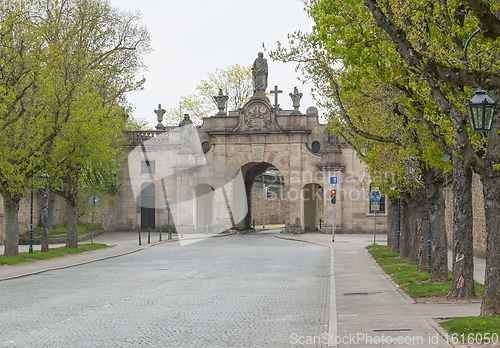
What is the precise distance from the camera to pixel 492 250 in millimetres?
10234

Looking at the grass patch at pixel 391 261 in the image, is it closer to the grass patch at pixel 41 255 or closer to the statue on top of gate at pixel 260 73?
the grass patch at pixel 41 255

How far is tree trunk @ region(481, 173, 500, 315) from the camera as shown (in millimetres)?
10125

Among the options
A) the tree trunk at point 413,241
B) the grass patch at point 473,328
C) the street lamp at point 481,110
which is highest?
the street lamp at point 481,110

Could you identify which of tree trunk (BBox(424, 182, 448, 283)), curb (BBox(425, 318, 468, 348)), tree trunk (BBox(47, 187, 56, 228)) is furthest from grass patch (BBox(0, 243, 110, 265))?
curb (BBox(425, 318, 468, 348))

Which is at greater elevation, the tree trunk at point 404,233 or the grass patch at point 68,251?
the tree trunk at point 404,233

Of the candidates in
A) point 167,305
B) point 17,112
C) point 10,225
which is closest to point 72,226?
point 10,225

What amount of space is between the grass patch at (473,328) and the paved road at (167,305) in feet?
6.44

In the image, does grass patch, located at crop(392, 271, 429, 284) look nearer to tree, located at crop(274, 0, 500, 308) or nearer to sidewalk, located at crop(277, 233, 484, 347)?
sidewalk, located at crop(277, 233, 484, 347)

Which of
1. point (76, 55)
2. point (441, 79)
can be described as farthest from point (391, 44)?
point (76, 55)

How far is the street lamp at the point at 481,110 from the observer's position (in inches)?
370

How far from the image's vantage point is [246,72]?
202ft

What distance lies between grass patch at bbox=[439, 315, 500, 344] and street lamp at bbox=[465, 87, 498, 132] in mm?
2984

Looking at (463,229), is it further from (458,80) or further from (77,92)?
(77,92)

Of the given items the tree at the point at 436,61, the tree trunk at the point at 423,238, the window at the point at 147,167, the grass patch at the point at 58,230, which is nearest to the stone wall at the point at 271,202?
the window at the point at 147,167
